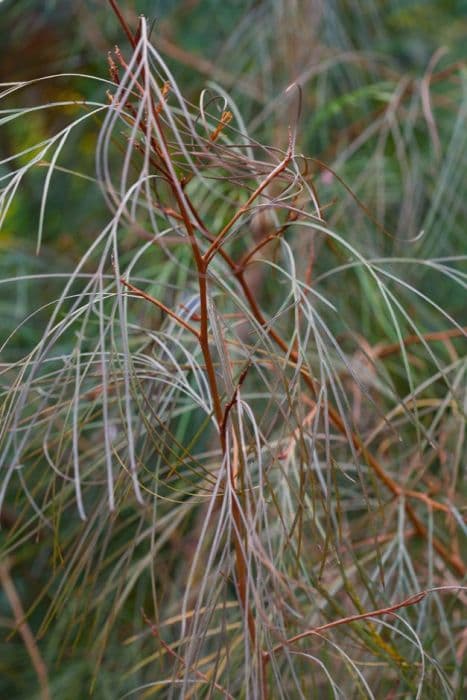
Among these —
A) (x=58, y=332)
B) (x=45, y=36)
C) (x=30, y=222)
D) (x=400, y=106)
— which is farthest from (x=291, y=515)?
(x=45, y=36)

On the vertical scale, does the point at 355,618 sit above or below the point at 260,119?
below

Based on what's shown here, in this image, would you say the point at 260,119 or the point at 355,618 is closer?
the point at 355,618

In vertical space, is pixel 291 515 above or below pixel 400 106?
below

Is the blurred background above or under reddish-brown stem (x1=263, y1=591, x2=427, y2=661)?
above

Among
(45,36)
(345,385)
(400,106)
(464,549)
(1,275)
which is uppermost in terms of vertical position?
(45,36)

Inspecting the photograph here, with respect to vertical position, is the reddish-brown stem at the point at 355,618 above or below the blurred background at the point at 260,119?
below

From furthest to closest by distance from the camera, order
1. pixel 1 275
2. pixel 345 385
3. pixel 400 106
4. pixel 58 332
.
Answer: pixel 1 275 < pixel 400 106 < pixel 345 385 < pixel 58 332

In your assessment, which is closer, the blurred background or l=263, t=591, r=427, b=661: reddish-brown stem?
l=263, t=591, r=427, b=661: reddish-brown stem

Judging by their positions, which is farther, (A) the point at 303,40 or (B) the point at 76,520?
(A) the point at 303,40

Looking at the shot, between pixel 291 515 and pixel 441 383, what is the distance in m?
0.39

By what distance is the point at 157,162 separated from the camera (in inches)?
16.5

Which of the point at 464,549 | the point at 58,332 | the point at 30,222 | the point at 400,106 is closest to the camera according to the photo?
the point at 58,332

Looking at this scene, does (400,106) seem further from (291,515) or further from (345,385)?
(291,515)

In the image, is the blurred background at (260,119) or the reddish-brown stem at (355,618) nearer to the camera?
the reddish-brown stem at (355,618)
